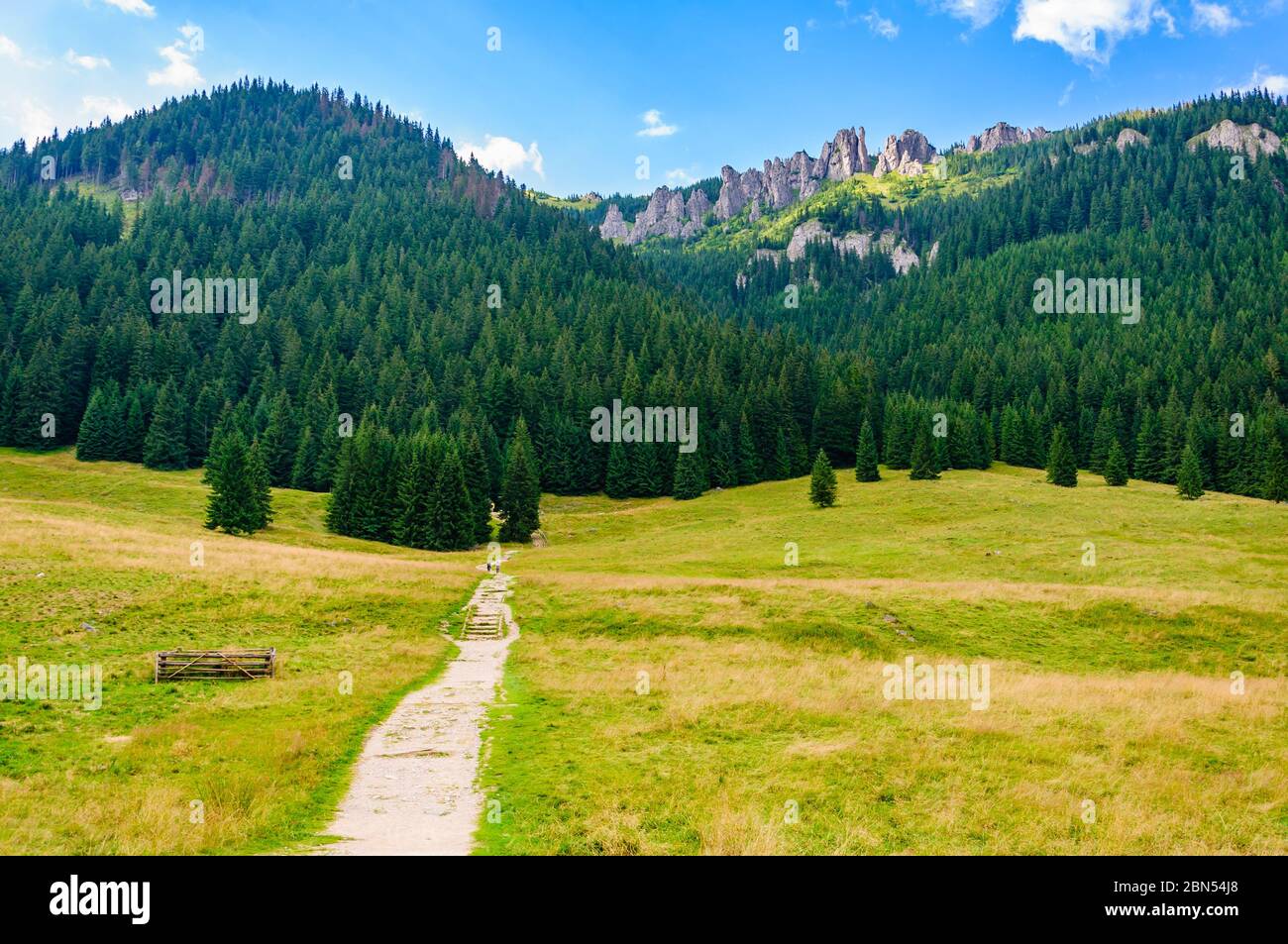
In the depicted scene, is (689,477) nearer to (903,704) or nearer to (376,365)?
(376,365)

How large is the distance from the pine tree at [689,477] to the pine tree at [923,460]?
30.2 m

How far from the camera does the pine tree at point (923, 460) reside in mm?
94062

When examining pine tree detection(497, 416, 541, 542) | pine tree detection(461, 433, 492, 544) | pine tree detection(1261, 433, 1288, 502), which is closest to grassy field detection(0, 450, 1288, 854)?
pine tree detection(461, 433, 492, 544)

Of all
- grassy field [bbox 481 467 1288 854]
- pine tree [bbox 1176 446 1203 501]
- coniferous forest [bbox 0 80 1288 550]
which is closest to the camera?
grassy field [bbox 481 467 1288 854]

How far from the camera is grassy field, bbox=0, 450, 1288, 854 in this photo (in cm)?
1230

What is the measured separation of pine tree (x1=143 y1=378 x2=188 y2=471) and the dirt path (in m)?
101

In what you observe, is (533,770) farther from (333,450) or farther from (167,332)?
(167,332)

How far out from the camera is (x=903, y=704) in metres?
21.5

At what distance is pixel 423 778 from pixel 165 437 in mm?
111781

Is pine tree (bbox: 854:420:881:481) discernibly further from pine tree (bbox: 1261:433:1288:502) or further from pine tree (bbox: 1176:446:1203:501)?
pine tree (bbox: 1261:433:1288:502)

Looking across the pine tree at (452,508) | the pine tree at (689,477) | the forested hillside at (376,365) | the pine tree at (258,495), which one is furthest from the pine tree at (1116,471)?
the pine tree at (258,495)

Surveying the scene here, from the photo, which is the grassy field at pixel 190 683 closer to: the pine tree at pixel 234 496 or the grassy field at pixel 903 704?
the grassy field at pixel 903 704

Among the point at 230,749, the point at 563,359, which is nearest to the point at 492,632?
the point at 230,749
